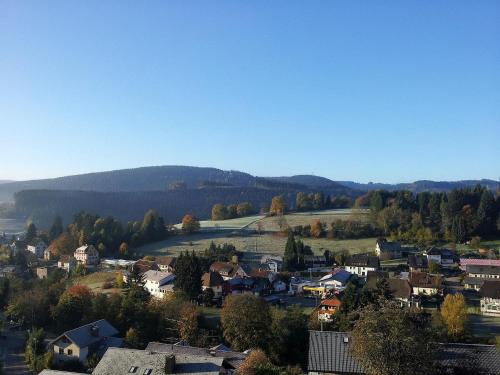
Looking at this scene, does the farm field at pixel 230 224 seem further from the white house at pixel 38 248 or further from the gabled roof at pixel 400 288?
the gabled roof at pixel 400 288

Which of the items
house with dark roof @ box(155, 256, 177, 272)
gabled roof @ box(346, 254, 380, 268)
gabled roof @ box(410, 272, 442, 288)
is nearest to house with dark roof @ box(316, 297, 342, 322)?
gabled roof @ box(410, 272, 442, 288)

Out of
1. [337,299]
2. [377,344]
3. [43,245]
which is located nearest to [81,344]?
[337,299]

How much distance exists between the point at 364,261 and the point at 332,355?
31744mm

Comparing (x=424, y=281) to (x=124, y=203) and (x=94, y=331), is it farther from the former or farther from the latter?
(x=124, y=203)

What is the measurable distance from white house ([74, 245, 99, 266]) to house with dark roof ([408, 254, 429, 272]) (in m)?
33.5

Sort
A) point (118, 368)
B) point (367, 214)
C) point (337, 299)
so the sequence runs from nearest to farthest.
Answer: point (118, 368)
point (337, 299)
point (367, 214)

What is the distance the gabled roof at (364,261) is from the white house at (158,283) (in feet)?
59.4

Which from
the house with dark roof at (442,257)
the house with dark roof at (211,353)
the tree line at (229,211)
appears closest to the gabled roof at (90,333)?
the house with dark roof at (211,353)

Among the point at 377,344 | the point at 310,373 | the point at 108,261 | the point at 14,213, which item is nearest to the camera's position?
the point at 377,344

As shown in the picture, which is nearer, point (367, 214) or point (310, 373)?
point (310, 373)

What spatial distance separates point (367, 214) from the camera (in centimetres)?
7119

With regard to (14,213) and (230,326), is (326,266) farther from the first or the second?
(14,213)

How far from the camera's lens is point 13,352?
2881 cm

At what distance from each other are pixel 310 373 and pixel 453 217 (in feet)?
161
